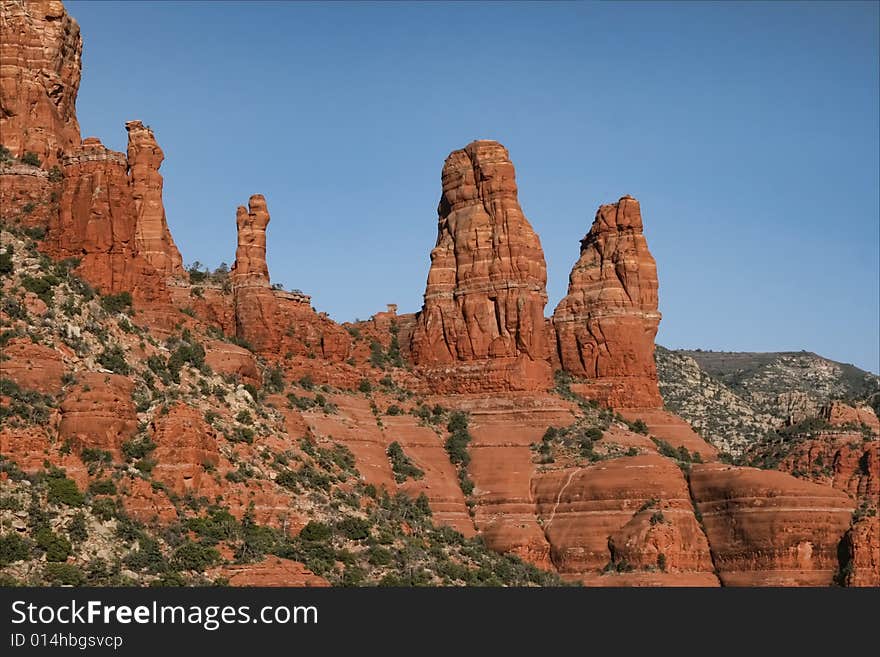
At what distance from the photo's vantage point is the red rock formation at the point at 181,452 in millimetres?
114188

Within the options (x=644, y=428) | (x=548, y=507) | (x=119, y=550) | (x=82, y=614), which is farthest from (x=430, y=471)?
(x=82, y=614)

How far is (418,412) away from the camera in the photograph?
516 feet

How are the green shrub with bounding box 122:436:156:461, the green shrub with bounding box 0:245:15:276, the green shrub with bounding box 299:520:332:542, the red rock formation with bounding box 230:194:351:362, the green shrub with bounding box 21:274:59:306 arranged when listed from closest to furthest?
the green shrub with bounding box 122:436:156:461, the green shrub with bounding box 299:520:332:542, the green shrub with bounding box 21:274:59:306, the green shrub with bounding box 0:245:15:276, the red rock formation with bounding box 230:194:351:362

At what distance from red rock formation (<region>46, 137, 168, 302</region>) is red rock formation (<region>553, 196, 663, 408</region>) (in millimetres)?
47711

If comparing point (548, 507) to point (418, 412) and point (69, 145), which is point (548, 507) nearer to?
point (418, 412)

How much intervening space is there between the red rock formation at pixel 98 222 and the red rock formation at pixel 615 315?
47711mm

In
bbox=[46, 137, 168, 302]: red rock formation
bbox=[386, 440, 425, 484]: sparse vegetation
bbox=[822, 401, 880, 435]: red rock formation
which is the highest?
bbox=[46, 137, 168, 302]: red rock formation

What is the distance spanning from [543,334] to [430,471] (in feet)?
60.0

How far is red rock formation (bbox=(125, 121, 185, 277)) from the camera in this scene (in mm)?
147375

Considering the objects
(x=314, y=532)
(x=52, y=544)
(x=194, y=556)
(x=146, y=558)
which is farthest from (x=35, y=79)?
(x=52, y=544)

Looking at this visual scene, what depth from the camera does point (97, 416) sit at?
112m

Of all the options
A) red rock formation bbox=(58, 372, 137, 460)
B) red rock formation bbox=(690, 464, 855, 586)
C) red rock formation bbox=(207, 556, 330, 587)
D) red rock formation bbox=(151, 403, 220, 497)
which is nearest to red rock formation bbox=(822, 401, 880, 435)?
red rock formation bbox=(690, 464, 855, 586)

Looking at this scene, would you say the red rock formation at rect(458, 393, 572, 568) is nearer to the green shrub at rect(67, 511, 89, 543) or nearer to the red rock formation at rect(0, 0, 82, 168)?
the red rock formation at rect(0, 0, 82, 168)

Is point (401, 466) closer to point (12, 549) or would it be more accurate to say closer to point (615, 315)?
point (615, 315)
